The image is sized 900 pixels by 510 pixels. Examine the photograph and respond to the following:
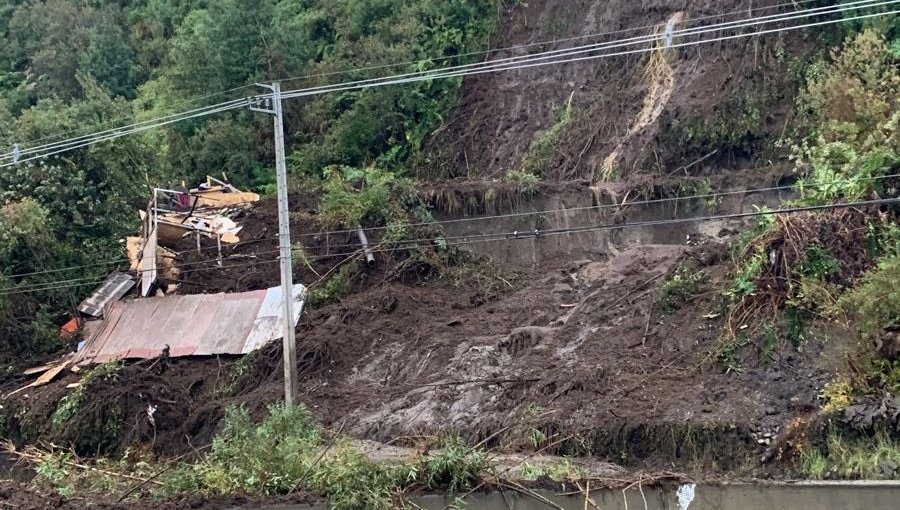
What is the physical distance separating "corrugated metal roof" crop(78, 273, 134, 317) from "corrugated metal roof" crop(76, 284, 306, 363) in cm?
45

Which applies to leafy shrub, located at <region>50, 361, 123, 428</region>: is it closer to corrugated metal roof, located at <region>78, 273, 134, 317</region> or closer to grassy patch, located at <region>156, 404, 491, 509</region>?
corrugated metal roof, located at <region>78, 273, 134, 317</region>

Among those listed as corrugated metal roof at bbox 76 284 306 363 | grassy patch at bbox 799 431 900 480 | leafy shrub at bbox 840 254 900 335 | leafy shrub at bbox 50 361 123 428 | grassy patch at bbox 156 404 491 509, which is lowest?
leafy shrub at bbox 50 361 123 428

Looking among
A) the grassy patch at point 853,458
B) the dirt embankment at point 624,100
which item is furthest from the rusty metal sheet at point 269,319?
the grassy patch at point 853,458

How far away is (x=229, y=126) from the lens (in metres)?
27.8

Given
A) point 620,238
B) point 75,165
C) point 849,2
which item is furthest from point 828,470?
point 75,165

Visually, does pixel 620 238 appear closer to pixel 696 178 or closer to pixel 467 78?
pixel 696 178

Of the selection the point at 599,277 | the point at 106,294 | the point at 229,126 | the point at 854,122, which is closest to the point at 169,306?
the point at 106,294

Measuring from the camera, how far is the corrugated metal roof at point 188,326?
64.4 ft

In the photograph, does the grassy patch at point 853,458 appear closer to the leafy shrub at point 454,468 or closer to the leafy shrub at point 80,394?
the leafy shrub at point 454,468

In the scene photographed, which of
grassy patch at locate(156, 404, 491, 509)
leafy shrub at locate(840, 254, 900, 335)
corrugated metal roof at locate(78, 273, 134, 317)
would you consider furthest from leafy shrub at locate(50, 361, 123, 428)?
leafy shrub at locate(840, 254, 900, 335)

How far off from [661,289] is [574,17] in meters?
12.5

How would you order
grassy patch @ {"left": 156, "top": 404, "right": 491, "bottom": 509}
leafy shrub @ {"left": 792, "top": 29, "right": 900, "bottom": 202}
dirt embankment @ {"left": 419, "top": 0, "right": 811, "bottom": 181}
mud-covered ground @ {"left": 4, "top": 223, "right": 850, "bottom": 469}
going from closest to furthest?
Answer: grassy patch @ {"left": 156, "top": 404, "right": 491, "bottom": 509} < mud-covered ground @ {"left": 4, "top": 223, "right": 850, "bottom": 469} < leafy shrub @ {"left": 792, "top": 29, "right": 900, "bottom": 202} < dirt embankment @ {"left": 419, "top": 0, "right": 811, "bottom": 181}

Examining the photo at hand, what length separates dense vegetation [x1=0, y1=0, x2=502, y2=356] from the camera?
75.0 ft

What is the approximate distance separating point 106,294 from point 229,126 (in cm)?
758
